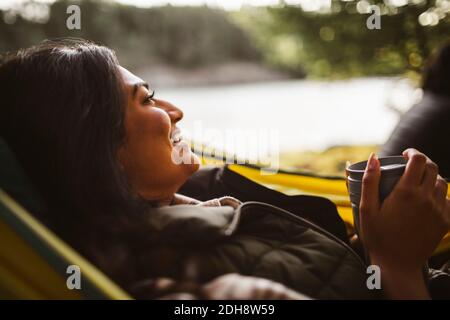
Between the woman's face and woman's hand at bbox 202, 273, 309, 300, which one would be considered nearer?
woman's hand at bbox 202, 273, 309, 300

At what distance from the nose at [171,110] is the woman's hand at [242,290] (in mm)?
326

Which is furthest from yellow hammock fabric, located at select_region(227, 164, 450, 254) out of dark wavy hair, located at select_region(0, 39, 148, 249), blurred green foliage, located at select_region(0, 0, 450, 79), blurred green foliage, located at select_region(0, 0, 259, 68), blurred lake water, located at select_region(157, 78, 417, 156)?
blurred green foliage, located at select_region(0, 0, 259, 68)

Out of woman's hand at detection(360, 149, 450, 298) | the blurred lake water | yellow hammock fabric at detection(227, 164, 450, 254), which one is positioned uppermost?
woman's hand at detection(360, 149, 450, 298)

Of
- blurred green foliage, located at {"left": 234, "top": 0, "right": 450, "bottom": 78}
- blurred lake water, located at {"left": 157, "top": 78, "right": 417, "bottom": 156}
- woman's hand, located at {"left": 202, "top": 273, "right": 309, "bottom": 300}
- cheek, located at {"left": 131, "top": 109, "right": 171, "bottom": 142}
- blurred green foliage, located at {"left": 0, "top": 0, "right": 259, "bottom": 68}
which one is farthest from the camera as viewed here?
blurred lake water, located at {"left": 157, "top": 78, "right": 417, "bottom": 156}

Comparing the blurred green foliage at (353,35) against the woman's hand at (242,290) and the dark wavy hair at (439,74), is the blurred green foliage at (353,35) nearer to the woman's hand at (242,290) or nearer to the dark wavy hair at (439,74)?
the dark wavy hair at (439,74)

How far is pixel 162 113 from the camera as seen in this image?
812mm

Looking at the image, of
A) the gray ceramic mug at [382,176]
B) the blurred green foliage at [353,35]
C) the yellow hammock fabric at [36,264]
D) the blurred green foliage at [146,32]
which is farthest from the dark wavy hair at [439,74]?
the blurred green foliage at [146,32]

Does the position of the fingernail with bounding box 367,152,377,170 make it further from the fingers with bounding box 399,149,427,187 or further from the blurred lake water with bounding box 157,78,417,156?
the blurred lake water with bounding box 157,78,417,156

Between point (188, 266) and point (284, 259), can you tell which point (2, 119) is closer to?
point (188, 266)

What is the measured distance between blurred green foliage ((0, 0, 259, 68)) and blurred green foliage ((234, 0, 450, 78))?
1089mm

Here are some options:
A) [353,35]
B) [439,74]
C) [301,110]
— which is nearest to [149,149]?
[439,74]

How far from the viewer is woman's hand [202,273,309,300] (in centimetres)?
66

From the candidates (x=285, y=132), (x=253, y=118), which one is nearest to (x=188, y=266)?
(x=285, y=132)
